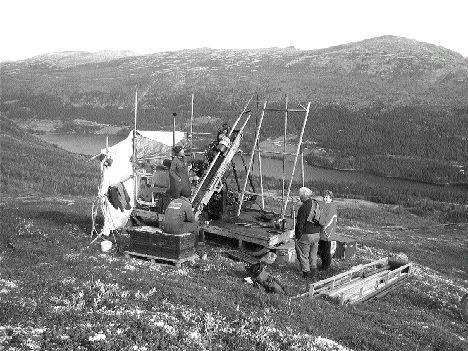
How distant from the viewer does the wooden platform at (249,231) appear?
19.9m

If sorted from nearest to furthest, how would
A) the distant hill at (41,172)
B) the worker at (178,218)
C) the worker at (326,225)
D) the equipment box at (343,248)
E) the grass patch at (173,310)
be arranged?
the grass patch at (173,310), the worker at (178,218), the worker at (326,225), the equipment box at (343,248), the distant hill at (41,172)

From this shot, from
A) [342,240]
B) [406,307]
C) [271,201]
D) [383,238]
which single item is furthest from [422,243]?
[406,307]

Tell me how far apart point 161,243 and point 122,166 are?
6458mm

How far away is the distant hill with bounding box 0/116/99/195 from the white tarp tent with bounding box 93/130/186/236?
22788mm

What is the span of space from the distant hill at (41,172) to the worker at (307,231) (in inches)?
1299

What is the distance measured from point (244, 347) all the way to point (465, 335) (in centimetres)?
817

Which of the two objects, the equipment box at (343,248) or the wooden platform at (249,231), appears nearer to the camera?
the wooden platform at (249,231)

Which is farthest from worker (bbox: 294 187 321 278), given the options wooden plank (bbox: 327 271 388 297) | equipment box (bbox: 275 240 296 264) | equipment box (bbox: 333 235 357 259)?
equipment box (bbox: 333 235 357 259)

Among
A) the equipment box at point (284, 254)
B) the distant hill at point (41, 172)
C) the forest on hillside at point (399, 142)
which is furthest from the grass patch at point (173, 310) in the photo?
the forest on hillside at point (399, 142)

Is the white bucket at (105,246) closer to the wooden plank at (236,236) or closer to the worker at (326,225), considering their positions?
the wooden plank at (236,236)

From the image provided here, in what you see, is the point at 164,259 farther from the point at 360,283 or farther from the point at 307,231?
the point at 360,283

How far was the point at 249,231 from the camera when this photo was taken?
21000 millimetres

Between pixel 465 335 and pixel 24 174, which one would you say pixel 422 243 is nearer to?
pixel 465 335

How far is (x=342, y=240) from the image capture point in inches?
871
